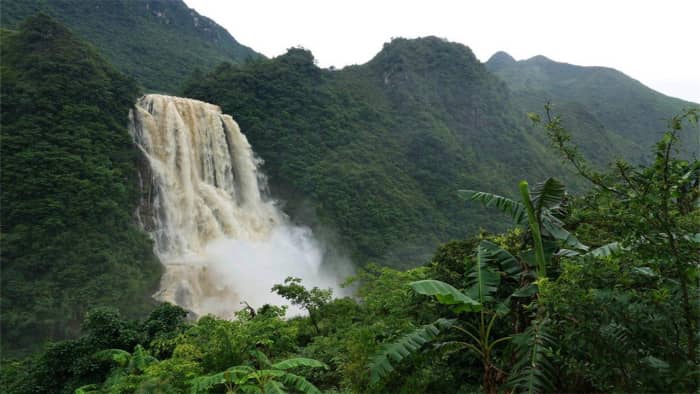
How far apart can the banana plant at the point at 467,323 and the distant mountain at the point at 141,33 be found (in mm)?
44041

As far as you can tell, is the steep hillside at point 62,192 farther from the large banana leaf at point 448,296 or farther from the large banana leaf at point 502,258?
the large banana leaf at point 502,258

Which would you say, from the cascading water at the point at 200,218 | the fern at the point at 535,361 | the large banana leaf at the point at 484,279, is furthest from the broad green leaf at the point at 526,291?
the cascading water at the point at 200,218

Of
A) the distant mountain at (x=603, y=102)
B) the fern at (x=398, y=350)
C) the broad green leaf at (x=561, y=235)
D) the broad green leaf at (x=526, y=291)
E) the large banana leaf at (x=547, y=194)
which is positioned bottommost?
the fern at (x=398, y=350)

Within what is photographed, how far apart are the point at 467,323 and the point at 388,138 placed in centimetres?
4365

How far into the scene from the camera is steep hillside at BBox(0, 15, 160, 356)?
51.6 feet

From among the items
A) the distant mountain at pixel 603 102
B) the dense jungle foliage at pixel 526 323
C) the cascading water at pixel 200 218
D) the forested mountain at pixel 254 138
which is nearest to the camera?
the dense jungle foliage at pixel 526 323

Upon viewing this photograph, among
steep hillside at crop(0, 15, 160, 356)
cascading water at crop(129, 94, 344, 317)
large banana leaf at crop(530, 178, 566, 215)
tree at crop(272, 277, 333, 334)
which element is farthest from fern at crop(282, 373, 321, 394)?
cascading water at crop(129, 94, 344, 317)

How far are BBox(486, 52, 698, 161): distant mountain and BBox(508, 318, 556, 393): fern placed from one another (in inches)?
2351

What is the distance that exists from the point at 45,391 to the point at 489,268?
9801 mm

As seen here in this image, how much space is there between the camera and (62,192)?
18312 millimetres

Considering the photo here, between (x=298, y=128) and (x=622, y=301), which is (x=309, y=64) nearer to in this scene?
(x=298, y=128)

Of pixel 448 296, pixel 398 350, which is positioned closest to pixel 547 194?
pixel 448 296

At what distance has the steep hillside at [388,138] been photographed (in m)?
34.8

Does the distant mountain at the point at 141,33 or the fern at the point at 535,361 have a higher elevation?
the distant mountain at the point at 141,33
